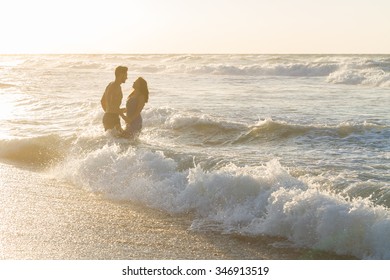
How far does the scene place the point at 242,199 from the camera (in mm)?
7328

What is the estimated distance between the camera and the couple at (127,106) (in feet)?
35.7

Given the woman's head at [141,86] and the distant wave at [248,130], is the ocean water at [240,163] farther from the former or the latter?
the woman's head at [141,86]

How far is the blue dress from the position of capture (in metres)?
10.9

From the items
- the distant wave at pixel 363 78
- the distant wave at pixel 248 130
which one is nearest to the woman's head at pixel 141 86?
the distant wave at pixel 248 130

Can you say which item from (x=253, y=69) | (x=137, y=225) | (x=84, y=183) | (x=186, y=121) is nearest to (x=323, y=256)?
(x=137, y=225)

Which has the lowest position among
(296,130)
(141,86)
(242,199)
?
(242,199)

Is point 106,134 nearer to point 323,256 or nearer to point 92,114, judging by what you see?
point 92,114

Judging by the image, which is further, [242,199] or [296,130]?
[296,130]

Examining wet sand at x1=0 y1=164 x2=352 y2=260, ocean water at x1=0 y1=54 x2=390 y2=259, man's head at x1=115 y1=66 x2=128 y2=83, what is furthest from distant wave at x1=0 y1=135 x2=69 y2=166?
wet sand at x1=0 y1=164 x2=352 y2=260

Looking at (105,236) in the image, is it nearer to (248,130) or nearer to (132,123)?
(132,123)

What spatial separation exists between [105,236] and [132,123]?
185 inches

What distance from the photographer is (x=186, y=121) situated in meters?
13.6

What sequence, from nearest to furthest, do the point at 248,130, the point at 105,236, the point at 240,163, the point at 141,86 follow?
the point at 105,236
the point at 240,163
the point at 141,86
the point at 248,130

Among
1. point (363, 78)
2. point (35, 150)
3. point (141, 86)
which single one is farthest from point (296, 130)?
point (363, 78)
